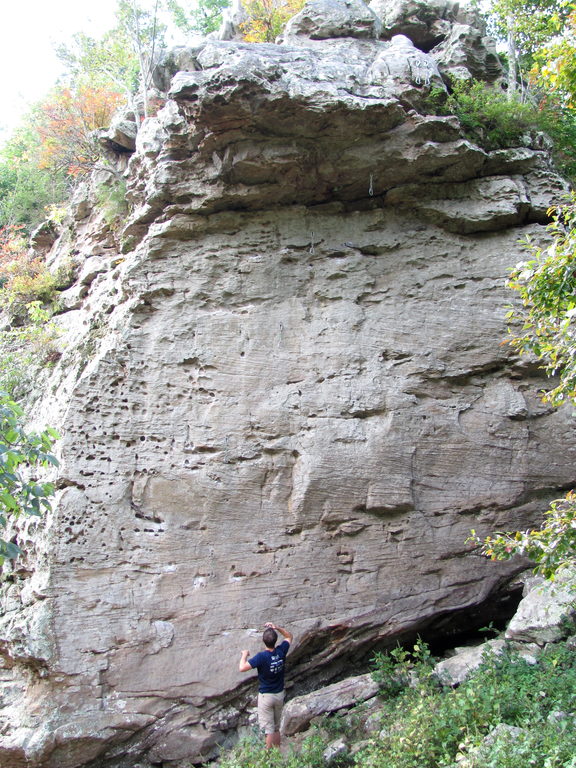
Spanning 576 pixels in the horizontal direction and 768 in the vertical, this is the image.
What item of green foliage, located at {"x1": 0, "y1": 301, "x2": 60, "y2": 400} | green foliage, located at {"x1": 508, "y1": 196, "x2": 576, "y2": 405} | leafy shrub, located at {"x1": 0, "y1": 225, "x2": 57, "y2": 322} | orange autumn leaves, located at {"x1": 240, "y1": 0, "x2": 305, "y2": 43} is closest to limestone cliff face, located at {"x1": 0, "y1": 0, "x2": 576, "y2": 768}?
green foliage, located at {"x1": 0, "y1": 301, "x2": 60, "y2": 400}

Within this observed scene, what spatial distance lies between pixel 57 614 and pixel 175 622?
119cm

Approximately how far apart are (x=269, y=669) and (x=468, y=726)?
1.86 metres

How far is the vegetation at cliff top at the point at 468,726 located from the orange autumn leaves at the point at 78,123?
33.0ft

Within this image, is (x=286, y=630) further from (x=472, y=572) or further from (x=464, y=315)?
(x=464, y=315)

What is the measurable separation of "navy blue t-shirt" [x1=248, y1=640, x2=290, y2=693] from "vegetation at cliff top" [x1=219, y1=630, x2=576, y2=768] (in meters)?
0.51

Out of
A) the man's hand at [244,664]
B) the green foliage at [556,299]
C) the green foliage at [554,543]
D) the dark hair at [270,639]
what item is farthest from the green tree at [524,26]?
the man's hand at [244,664]

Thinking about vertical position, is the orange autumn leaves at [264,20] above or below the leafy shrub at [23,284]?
above

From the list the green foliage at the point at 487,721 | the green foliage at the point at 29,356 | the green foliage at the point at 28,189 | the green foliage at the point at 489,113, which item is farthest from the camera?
the green foliage at the point at 28,189

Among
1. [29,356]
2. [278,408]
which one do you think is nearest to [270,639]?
[278,408]

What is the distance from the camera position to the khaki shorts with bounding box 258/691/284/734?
599 cm

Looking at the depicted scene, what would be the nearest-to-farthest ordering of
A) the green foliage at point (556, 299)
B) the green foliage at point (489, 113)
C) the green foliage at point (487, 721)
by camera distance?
the green foliage at point (487, 721) → the green foliage at point (556, 299) → the green foliage at point (489, 113)

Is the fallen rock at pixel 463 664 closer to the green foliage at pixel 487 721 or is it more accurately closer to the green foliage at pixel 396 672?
the green foliage at pixel 396 672

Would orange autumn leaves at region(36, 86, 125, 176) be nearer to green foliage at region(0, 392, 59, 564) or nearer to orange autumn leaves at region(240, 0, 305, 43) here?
orange autumn leaves at region(240, 0, 305, 43)

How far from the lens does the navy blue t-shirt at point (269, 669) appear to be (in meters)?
6.04
